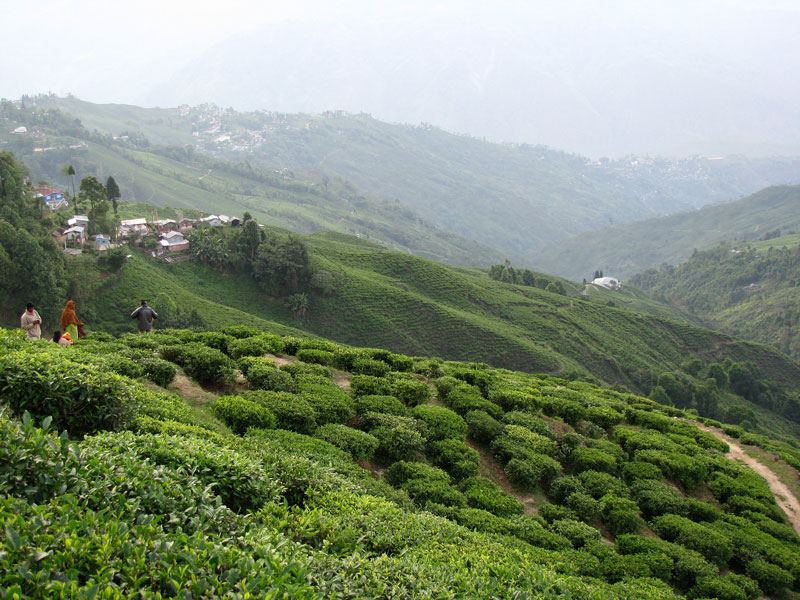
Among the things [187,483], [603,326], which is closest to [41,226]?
[187,483]

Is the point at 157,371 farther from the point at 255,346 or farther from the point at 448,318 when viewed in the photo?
the point at 448,318

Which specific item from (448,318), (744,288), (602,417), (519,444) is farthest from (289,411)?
(744,288)

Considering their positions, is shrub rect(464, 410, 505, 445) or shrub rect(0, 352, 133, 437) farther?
shrub rect(464, 410, 505, 445)

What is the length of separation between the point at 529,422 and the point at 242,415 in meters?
10.0

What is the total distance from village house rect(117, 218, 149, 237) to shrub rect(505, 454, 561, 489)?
210 feet

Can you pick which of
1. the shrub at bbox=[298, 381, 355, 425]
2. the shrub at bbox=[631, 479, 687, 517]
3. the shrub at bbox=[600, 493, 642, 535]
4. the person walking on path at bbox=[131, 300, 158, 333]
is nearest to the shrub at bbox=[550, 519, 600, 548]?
the shrub at bbox=[600, 493, 642, 535]

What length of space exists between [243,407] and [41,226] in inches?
2138

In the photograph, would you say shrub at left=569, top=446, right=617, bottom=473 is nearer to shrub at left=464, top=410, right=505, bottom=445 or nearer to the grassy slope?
shrub at left=464, top=410, right=505, bottom=445

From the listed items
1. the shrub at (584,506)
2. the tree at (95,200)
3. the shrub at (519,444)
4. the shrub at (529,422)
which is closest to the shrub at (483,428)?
the shrub at (519,444)

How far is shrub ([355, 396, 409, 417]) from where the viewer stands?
16.0 metres

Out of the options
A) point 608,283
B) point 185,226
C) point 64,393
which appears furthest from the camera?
point 608,283

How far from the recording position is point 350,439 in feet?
44.8

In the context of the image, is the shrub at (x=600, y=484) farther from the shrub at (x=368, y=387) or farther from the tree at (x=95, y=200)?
the tree at (x=95, y=200)

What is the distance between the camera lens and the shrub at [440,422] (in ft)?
52.9
